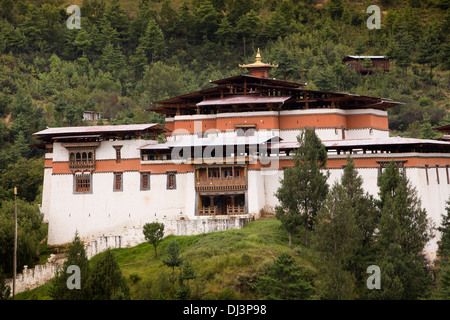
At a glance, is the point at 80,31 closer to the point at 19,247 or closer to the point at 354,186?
the point at 19,247

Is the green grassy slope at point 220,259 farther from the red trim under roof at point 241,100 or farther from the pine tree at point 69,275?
the red trim under roof at point 241,100

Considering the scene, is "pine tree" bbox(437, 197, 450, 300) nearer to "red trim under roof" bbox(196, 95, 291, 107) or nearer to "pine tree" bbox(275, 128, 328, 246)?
"pine tree" bbox(275, 128, 328, 246)

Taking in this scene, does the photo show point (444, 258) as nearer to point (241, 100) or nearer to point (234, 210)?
point (234, 210)

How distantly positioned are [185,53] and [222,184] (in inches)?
2183

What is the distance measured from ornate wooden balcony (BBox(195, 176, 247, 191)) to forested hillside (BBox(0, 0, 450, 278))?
23.9m

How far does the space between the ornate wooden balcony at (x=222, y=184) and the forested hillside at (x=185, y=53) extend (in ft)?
78.3

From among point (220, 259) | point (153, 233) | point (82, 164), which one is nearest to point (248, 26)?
point (82, 164)

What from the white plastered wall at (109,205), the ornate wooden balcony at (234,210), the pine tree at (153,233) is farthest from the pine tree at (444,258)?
the white plastered wall at (109,205)

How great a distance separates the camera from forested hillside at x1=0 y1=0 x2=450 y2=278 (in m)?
78.1

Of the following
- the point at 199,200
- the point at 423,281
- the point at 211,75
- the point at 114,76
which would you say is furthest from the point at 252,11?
the point at 423,281

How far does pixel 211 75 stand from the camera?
302 feet

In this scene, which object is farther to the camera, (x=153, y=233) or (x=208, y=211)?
(x=208, y=211)

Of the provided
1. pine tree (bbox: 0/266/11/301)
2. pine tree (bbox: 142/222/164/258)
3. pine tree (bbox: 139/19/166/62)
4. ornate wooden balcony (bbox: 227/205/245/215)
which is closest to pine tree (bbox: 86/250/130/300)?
pine tree (bbox: 142/222/164/258)

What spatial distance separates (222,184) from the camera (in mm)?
48344
